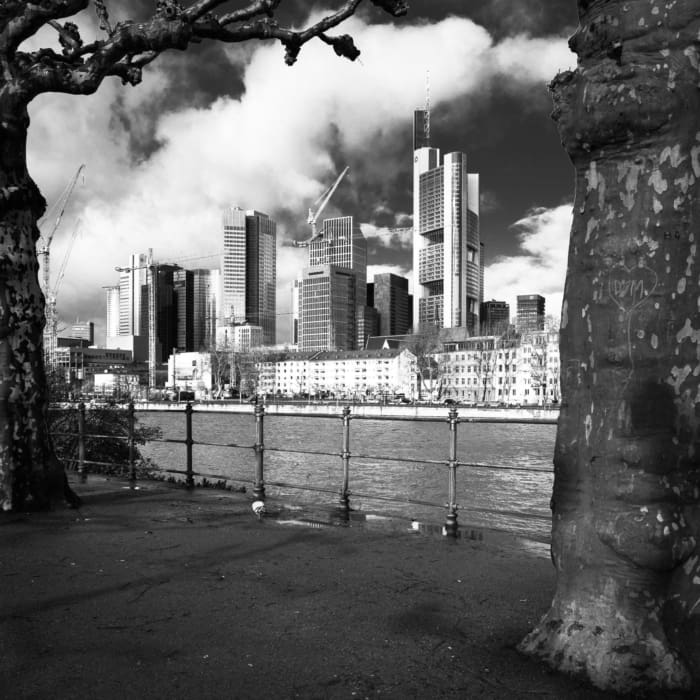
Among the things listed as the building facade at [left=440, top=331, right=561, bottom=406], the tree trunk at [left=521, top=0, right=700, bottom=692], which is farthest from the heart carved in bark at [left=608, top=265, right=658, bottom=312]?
the building facade at [left=440, top=331, right=561, bottom=406]

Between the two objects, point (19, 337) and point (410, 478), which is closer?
point (19, 337)

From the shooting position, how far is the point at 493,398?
135 m

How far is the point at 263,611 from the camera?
4164 millimetres

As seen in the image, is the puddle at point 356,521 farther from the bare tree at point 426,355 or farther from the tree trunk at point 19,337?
the bare tree at point 426,355

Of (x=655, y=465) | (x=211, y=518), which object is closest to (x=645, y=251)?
(x=655, y=465)

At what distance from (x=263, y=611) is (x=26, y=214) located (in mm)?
5445

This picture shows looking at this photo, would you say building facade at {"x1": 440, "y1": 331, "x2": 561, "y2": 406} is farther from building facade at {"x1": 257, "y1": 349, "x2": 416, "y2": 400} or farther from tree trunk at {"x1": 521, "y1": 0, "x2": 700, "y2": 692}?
tree trunk at {"x1": 521, "y1": 0, "x2": 700, "y2": 692}

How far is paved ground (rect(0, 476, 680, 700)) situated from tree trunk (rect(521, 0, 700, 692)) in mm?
391

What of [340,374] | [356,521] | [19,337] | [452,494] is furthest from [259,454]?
[340,374]

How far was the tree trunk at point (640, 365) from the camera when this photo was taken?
10.1 ft

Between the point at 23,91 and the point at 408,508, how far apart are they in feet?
31.6

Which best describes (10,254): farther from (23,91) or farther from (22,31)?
(22,31)

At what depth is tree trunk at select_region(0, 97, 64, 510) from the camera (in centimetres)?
701

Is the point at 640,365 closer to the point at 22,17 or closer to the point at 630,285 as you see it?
the point at 630,285
